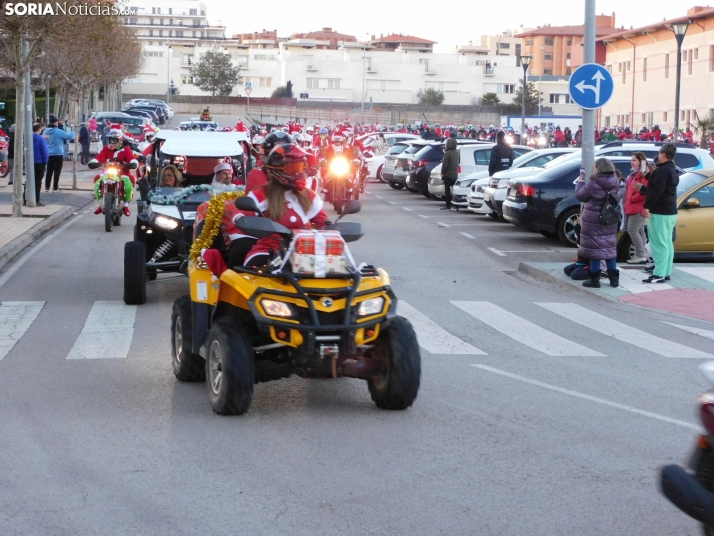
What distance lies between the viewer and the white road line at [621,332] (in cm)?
1102

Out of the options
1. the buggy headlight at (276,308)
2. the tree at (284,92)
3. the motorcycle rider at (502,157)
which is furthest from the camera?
the tree at (284,92)

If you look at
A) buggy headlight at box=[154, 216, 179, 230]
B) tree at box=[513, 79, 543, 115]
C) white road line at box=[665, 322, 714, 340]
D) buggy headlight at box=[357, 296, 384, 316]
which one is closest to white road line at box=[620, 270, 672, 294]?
white road line at box=[665, 322, 714, 340]

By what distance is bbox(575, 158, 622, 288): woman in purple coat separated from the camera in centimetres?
1452

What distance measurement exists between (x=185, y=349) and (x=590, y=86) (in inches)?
374

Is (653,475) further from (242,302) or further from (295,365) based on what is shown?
(242,302)

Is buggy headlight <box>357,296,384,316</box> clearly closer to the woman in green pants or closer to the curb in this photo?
the woman in green pants

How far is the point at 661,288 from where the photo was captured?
→ 15.1 metres

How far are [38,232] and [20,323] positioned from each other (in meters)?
8.92

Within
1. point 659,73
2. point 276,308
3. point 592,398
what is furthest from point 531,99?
point 276,308

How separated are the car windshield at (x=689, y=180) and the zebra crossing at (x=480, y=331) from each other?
523cm

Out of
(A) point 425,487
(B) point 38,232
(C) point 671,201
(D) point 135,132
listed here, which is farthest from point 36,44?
(D) point 135,132

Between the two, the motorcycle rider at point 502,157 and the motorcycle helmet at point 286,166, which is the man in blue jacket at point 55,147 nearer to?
the motorcycle rider at point 502,157

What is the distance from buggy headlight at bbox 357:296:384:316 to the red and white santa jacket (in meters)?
0.84

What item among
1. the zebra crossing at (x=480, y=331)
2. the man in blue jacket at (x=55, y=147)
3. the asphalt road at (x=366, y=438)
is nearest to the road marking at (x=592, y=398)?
the asphalt road at (x=366, y=438)
